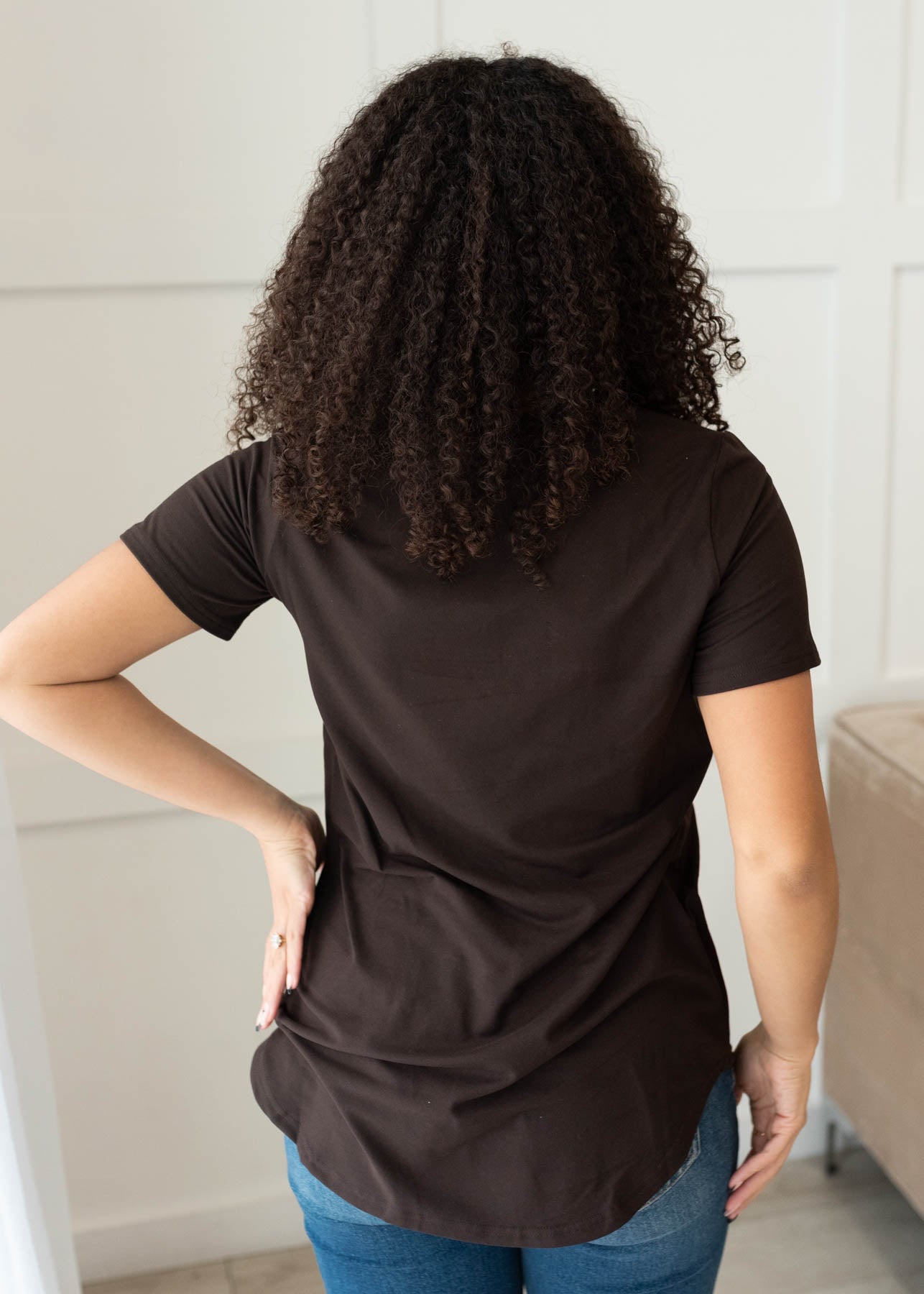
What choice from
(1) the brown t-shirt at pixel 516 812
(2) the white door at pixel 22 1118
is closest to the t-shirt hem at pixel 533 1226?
(1) the brown t-shirt at pixel 516 812

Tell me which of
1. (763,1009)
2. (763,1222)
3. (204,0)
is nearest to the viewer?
(763,1009)

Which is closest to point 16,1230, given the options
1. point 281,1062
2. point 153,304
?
point 281,1062

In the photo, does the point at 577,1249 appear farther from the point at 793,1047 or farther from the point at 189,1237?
the point at 189,1237

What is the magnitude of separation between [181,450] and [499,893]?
3.22 feet

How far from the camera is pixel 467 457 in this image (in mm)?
737

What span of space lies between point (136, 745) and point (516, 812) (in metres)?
0.42

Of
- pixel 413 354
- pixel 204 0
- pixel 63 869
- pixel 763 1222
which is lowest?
pixel 763 1222

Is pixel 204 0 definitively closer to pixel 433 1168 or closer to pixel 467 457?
pixel 467 457

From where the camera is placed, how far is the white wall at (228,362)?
1484mm

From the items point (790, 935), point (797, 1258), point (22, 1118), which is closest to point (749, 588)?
point (790, 935)

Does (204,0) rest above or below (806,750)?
above

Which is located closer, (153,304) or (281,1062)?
(281,1062)

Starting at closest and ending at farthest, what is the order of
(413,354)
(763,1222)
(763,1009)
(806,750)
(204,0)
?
(413,354) < (806,750) < (763,1009) < (204,0) < (763,1222)

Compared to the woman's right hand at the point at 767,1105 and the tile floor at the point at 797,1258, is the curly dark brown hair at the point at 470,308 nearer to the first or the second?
the woman's right hand at the point at 767,1105
